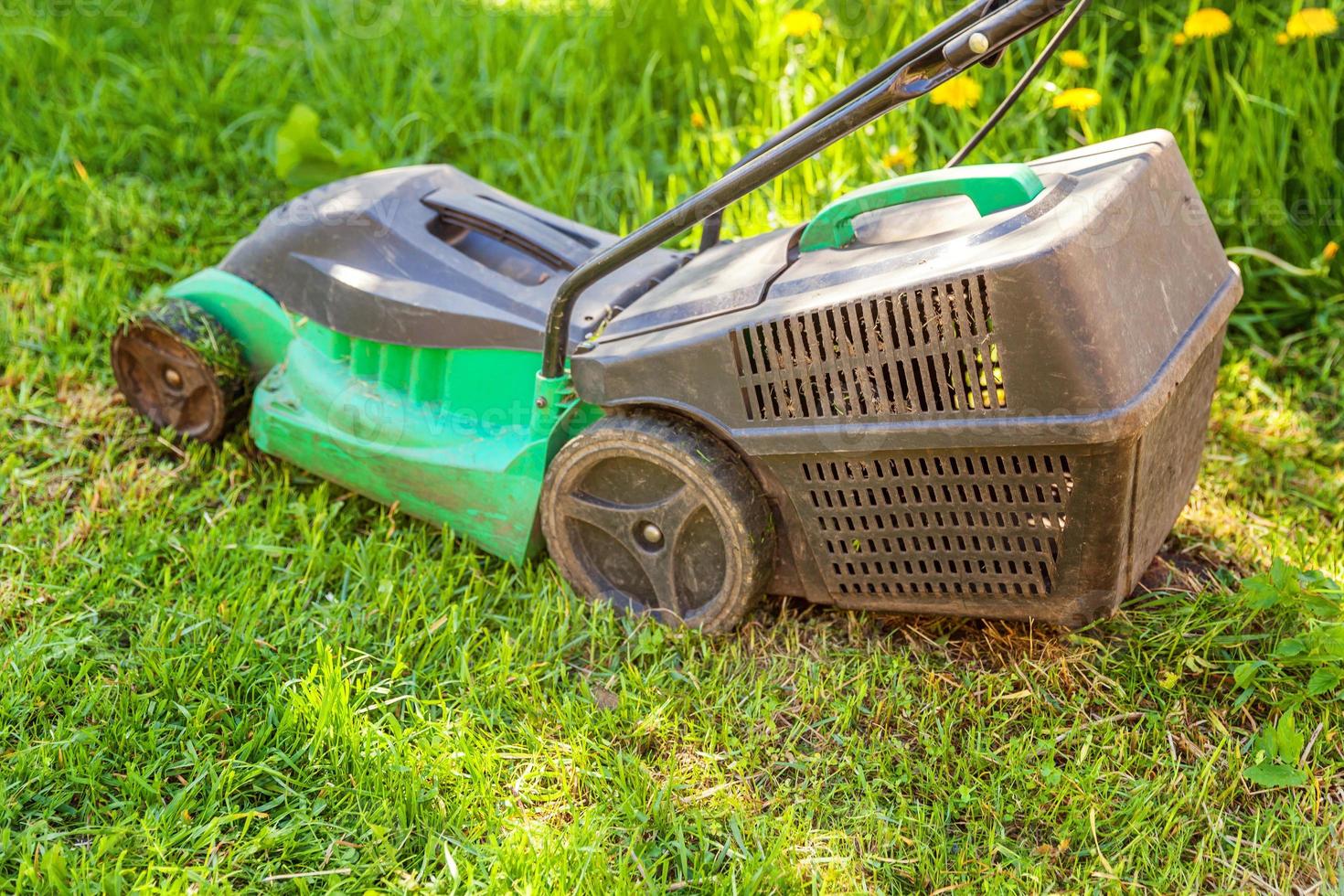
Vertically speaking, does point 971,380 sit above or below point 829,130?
below

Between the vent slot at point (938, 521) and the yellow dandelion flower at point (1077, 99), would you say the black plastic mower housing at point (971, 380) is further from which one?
the yellow dandelion flower at point (1077, 99)

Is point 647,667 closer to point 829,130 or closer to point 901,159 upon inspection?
point 829,130

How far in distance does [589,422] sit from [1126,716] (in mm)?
1003

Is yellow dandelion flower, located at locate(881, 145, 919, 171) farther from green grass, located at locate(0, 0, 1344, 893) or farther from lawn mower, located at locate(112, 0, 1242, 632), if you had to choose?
lawn mower, located at locate(112, 0, 1242, 632)

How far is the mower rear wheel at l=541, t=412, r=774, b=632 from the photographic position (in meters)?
1.91

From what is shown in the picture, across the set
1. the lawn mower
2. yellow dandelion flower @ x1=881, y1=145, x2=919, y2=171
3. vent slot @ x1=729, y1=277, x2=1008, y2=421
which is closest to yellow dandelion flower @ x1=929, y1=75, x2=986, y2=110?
yellow dandelion flower @ x1=881, y1=145, x2=919, y2=171

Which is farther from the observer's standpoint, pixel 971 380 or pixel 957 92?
pixel 957 92

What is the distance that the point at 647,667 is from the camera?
6.77ft

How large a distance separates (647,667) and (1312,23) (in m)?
2.05

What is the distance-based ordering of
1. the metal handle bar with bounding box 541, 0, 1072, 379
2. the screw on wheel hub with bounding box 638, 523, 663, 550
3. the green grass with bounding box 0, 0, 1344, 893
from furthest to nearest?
the screw on wheel hub with bounding box 638, 523, 663, 550 < the green grass with bounding box 0, 0, 1344, 893 < the metal handle bar with bounding box 541, 0, 1072, 379

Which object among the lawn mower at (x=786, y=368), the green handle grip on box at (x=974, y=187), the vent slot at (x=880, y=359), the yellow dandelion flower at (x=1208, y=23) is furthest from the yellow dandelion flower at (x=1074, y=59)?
the vent slot at (x=880, y=359)

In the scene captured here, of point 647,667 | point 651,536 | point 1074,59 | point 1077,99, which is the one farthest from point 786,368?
point 1074,59

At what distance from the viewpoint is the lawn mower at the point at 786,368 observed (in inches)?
63.9

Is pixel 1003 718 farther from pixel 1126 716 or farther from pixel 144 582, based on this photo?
pixel 144 582
